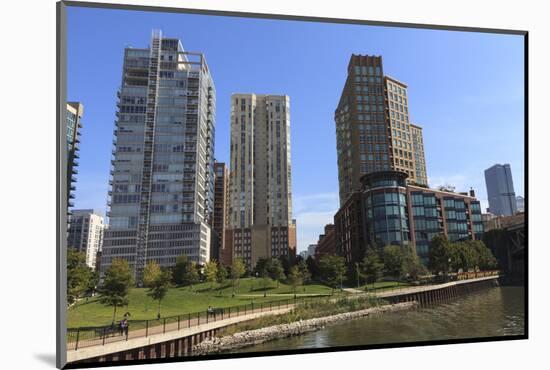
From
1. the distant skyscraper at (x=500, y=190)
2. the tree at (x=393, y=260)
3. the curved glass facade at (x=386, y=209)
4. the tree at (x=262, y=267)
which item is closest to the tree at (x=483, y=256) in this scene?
the distant skyscraper at (x=500, y=190)

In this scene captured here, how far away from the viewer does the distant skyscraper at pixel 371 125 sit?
212ft

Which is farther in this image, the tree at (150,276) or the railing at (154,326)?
the tree at (150,276)

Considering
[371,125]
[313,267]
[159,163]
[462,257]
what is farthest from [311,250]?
[159,163]

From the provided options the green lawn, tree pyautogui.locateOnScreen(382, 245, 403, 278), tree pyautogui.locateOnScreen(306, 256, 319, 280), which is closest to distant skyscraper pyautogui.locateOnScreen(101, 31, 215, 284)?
the green lawn

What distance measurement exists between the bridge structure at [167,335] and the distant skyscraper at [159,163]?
97.0ft

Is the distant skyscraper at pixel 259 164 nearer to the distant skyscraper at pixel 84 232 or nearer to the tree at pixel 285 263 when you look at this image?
the tree at pixel 285 263

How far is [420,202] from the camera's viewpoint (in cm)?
5569

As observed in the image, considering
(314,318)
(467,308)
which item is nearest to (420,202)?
(467,308)

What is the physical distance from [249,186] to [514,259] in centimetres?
4451

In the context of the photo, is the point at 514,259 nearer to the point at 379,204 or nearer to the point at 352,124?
the point at 379,204

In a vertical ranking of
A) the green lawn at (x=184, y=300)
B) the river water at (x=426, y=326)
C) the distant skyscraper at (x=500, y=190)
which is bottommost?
the river water at (x=426, y=326)

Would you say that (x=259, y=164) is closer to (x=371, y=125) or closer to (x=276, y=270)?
(x=371, y=125)

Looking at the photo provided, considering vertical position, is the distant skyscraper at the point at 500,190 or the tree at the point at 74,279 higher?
the distant skyscraper at the point at 500,190

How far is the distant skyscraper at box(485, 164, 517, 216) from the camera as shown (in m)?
36.9
